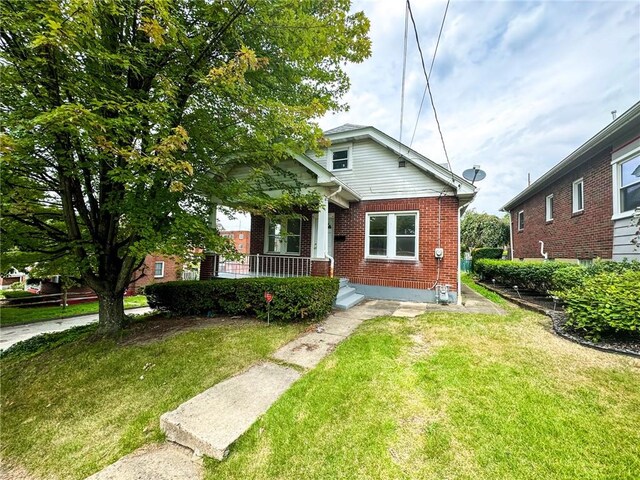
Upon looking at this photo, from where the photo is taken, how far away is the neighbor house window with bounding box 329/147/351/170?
982 centimetres

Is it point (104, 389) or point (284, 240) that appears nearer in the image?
point (104, 389)

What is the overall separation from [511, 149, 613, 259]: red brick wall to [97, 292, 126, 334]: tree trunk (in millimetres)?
12928

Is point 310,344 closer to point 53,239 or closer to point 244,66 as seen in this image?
point 244,66

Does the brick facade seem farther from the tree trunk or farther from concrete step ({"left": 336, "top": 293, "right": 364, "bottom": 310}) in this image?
the tree trunk

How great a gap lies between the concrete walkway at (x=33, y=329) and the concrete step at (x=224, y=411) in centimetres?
1257

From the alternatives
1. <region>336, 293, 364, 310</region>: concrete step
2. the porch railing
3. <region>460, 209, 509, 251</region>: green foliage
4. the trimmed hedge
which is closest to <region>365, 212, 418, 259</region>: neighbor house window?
<region>336, 293, 364, 310</region>: concrete step

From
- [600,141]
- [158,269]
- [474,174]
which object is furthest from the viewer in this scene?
[158,269]

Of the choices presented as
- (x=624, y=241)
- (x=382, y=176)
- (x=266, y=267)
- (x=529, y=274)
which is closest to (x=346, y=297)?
(x=266, y=267)

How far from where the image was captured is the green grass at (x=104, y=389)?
9.01 ft

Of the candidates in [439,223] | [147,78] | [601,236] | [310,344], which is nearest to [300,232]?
[439,223]

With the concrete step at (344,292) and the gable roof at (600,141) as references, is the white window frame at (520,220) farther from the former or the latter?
the concrete step at (344,292)

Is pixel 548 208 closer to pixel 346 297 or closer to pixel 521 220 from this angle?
pixel 521 220

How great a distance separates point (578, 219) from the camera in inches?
356

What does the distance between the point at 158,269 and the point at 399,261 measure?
23597 millimetres
